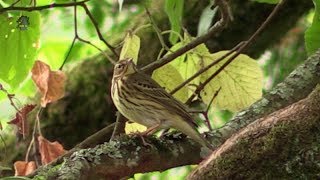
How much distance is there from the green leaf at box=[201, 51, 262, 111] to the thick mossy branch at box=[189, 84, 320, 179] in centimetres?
73

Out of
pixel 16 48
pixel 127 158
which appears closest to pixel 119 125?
pixel 16 48

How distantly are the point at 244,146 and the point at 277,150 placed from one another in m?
0.06

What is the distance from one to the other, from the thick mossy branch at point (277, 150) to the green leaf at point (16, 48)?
79cm

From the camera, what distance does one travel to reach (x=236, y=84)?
6.72ft

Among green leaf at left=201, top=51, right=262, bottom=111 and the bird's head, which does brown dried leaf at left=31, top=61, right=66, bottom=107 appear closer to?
the bird's head

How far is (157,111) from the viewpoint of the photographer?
228cm

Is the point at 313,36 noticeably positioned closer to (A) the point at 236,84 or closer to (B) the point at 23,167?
(A) the point at 236,84

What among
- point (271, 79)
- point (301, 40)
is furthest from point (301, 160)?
point (301, 40)

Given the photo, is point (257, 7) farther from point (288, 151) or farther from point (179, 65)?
point (288, 151)

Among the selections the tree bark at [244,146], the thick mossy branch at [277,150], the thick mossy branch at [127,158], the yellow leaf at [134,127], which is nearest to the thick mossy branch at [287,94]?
the tree bark at [244,146]

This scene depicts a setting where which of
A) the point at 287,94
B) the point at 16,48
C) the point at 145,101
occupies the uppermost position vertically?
the point at 16,48

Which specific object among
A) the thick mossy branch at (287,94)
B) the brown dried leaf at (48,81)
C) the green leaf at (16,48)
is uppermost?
the green leaf at (16,48)

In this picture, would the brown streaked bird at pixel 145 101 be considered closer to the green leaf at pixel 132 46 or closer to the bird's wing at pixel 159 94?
the bird's wing at pixel 159 94

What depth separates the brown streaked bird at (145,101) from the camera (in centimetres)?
215
